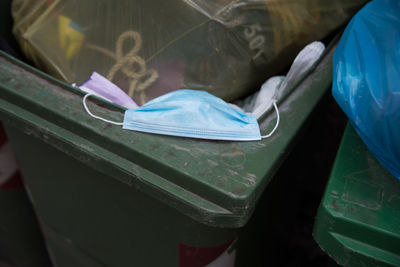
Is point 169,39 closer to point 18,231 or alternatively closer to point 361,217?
point 361,217

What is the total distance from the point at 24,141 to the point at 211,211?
0.71m

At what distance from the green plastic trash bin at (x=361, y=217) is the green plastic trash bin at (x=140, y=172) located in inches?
5.8

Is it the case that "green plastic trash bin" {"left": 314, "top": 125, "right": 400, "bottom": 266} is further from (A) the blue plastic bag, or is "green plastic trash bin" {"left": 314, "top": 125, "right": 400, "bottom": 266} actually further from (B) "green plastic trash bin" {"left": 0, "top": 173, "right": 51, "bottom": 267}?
(B) "green plastic trash bin" {"left": 0, "top": 173, "right": 51, "bottom": 267}

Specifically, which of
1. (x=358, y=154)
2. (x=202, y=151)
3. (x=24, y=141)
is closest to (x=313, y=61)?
(x=358, y=154)

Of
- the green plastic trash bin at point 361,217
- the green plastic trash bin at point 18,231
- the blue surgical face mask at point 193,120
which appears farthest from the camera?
the green plastic trash bin at point 18,231

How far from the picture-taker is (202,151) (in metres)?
0.89

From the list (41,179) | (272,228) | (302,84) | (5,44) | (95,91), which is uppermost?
(5,44)

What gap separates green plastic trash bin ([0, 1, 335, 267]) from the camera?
85 cm

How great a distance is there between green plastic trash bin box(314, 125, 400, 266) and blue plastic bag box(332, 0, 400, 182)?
0.17 ft

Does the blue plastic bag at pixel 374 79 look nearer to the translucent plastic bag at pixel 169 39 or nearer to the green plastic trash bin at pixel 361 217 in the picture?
the green plastic trash bin at pixel 361 217

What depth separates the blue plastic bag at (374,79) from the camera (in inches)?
31.5

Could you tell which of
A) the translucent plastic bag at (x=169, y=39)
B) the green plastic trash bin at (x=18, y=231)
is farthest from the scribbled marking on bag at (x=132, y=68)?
the green plastic trash bin at (x=18, y=231)

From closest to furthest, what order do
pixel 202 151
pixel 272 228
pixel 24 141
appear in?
pixel 202 151
pixel 24 141
pixel 272 228

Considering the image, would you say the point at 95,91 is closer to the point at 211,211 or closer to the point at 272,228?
the point at 211,211
